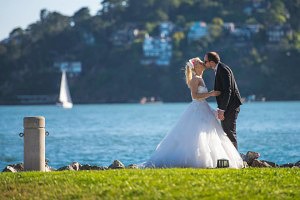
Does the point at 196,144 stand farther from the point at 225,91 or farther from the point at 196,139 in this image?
the point at 225,91

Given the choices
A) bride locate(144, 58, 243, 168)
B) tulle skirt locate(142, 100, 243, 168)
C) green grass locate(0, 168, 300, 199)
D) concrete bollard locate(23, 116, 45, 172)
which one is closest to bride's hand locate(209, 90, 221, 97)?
bride locate(144, 58, 243, 168)

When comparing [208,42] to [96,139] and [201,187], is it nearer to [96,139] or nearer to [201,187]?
[96,139]

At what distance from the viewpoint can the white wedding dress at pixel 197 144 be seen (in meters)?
17.1

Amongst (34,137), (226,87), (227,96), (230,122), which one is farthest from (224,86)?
(34,137)

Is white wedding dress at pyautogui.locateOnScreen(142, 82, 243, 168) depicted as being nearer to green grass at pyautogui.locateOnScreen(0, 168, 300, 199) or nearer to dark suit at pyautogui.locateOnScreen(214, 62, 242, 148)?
dark suit at pyautogui.locateOnScreen(214, 62, 242, 148)

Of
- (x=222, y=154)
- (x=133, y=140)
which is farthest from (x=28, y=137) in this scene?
(x=133, y=140)

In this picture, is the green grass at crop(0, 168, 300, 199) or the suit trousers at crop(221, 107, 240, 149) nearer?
the green grass at crop(0, 168, 300, 199)

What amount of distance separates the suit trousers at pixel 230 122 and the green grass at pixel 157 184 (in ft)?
4.35

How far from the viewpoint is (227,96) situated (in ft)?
55.6

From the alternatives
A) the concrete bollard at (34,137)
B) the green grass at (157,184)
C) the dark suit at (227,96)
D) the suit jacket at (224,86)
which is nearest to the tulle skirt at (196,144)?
the dark suit at (227,96)

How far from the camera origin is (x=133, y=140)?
58.3 m

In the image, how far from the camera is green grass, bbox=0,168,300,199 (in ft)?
46.5

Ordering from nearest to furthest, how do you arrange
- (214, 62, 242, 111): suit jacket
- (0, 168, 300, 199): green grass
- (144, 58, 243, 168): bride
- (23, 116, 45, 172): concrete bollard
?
(0, 168, 300, 199): green grass → (214, 62, 242, 111): suit jacket → (144, 58, 243, 168): bride → (23, 116, 45, 172): concrete bollard

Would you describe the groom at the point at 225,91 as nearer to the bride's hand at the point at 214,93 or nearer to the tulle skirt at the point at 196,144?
the bride's hand at the point at 214,93
